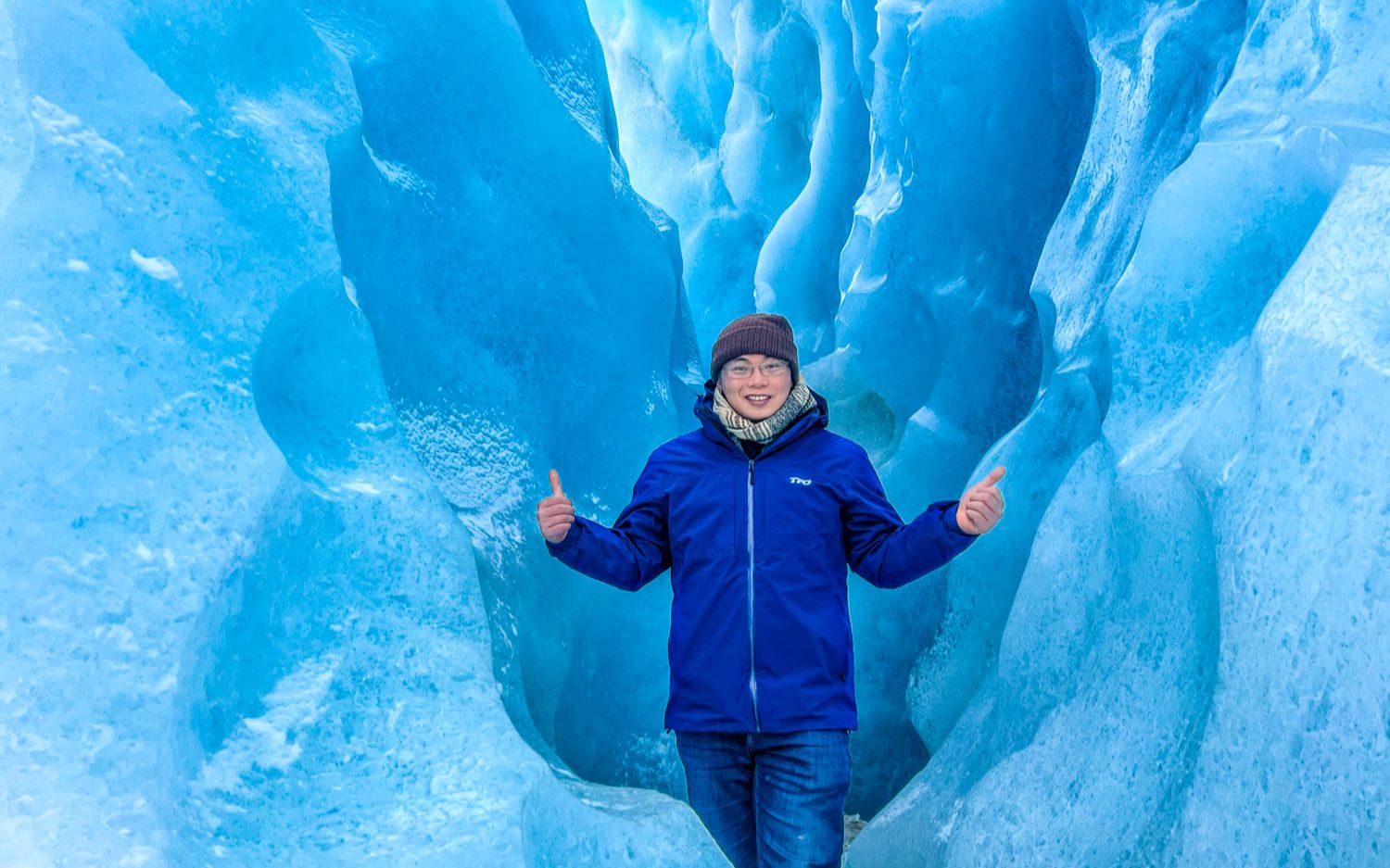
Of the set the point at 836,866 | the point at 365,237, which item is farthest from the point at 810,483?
the point at 365,237

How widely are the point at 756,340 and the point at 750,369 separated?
5 centimetres

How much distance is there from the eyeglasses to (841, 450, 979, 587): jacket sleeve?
0.60 ft

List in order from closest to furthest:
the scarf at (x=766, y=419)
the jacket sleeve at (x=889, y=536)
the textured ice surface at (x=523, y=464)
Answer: the textured ice surface at (x=523, y=464)
the jacket sleeve at (x=889, y=536)
the scarf at (x=766, y=419)

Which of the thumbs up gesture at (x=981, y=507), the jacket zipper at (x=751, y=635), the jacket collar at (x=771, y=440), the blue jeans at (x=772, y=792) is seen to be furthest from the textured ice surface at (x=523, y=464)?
the jacket collar at (x=771, y=440)

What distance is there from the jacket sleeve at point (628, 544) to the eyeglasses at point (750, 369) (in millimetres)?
193

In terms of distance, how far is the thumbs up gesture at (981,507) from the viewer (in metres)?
1.42

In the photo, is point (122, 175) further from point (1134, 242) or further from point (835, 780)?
point (1134, 242)

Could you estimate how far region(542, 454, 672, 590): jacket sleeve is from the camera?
5.16 ft

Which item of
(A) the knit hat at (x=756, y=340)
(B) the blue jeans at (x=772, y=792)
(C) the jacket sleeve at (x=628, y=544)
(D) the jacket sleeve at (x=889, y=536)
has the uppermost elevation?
(A) the knit hat at (x=756, y=340)

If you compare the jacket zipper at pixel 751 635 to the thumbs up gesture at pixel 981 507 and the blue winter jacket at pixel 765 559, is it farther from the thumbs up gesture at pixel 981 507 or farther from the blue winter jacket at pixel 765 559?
the thumbs up gesture at pixel 981 507

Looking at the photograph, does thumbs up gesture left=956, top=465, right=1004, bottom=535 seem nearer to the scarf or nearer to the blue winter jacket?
the blue winter jacket

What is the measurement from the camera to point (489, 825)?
148cm

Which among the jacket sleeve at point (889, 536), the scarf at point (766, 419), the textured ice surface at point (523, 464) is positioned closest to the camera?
the textured ice surface at point (523, 464)

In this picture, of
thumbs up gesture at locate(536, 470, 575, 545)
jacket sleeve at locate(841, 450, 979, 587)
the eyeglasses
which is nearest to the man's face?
the eyeglasses
